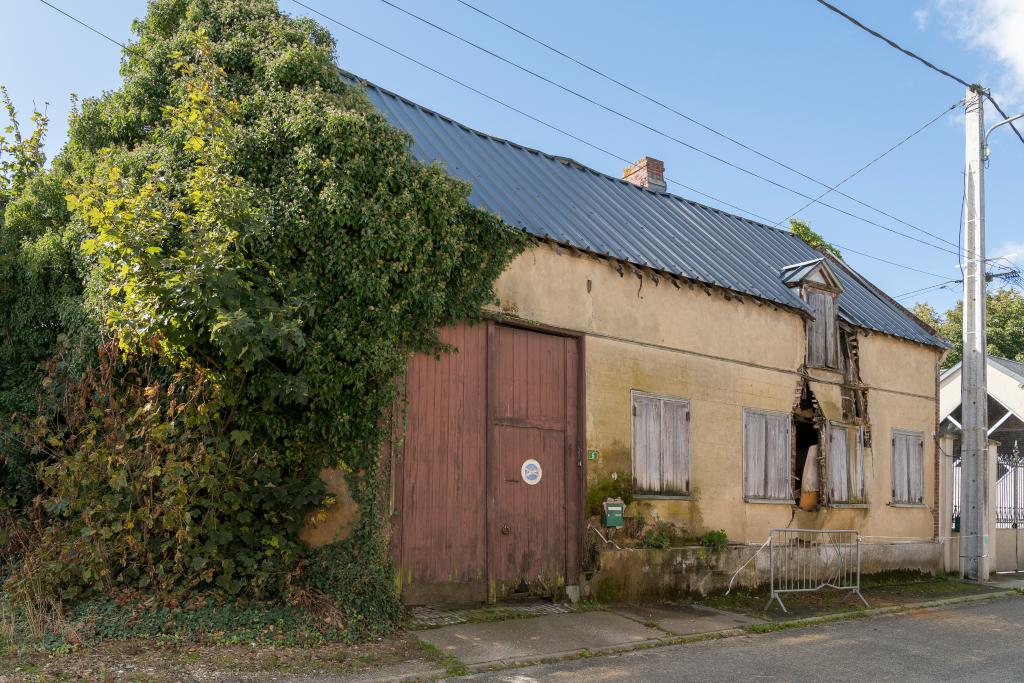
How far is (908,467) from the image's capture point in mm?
16000

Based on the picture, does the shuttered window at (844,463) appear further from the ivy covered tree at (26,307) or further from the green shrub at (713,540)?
the ivy covered tree at (26,307)

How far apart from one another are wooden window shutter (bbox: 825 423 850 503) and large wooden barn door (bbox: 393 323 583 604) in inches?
220

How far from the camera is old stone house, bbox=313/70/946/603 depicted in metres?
9.81

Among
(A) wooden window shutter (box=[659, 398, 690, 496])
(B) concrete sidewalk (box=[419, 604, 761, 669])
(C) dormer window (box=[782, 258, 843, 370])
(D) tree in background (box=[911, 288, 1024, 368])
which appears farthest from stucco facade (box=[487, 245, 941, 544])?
(D) tree in background (box=[911, 288, 1024, 368])

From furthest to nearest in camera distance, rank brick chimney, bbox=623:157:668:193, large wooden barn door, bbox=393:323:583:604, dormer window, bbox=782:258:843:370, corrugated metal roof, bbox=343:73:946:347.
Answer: brick chimney, bbox=623:157:668:193 → dormer window, bbox=782:258:843:370 → corrugated metal roof, bbox=343:73:946:347 → large wooden barn door, bbox=393:323:583:604

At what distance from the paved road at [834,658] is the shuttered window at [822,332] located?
16.1 feet

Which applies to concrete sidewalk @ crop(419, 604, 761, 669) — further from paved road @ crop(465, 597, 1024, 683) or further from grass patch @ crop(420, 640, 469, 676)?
paved road @ crop(465, 597, 1024, 683)

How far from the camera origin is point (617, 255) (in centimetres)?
1164

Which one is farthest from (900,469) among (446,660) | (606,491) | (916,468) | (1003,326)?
(1003,326)

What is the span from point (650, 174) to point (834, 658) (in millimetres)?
11076

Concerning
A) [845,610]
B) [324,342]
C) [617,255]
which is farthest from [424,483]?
[845,610]

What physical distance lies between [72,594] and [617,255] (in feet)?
24.3

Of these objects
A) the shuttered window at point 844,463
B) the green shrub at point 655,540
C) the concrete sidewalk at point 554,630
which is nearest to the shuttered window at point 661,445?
the green shrub at point 655,540

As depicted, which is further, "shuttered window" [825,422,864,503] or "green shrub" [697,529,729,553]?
"shuttered window" [825,422,864,503]
